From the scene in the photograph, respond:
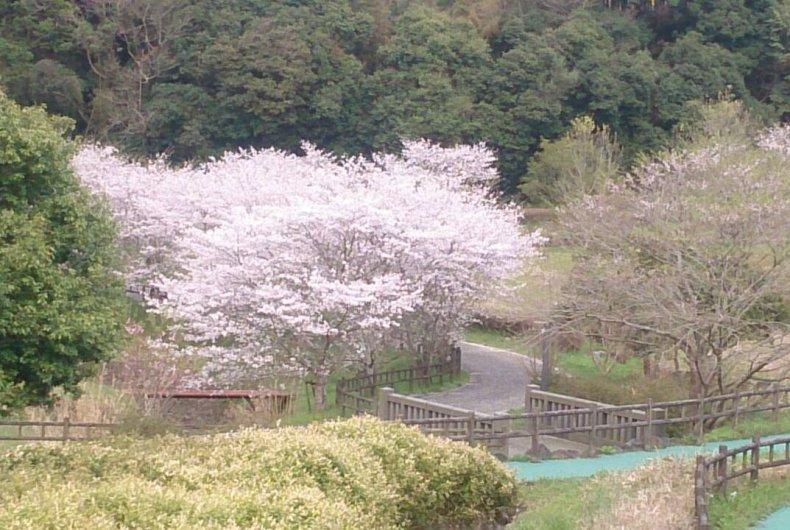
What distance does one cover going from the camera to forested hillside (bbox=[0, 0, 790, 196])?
4438 centimetres

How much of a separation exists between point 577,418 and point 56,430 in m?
8.11

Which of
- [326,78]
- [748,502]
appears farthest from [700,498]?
[326,78]

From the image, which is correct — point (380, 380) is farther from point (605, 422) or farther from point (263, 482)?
point (263, 482)

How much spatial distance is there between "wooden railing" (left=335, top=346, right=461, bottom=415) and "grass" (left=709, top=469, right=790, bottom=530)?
700cm

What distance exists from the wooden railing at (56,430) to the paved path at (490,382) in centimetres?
706

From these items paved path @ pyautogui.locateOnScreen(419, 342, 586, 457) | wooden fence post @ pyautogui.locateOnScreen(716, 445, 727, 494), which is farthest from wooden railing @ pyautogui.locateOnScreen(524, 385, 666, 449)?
wooden fence post @ pyautogui.locateOnScreen(716, 445, 727, 494)

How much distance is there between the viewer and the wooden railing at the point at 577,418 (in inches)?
559

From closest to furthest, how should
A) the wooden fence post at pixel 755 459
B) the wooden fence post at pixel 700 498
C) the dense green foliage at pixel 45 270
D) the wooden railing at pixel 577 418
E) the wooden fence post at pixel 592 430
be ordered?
the wooden fence post at pixel 700 498
the wooden fence post at pixel 755 459
the dense green foliage at pixel 45 270
the wooden railing at pixel 577 418
the wooden fence post at pixel 592 430

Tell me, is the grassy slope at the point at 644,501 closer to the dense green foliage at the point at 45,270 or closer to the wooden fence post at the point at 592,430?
the wooden fence post at the point at 592,430

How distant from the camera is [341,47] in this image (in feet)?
157

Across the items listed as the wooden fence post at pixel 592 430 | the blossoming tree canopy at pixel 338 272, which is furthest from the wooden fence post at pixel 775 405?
the blossoming tree canopy at pixel 338 272

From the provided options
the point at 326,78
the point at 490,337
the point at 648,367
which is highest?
the point at 326,78

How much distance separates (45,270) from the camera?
13.0m

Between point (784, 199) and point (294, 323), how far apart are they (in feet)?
28.7
